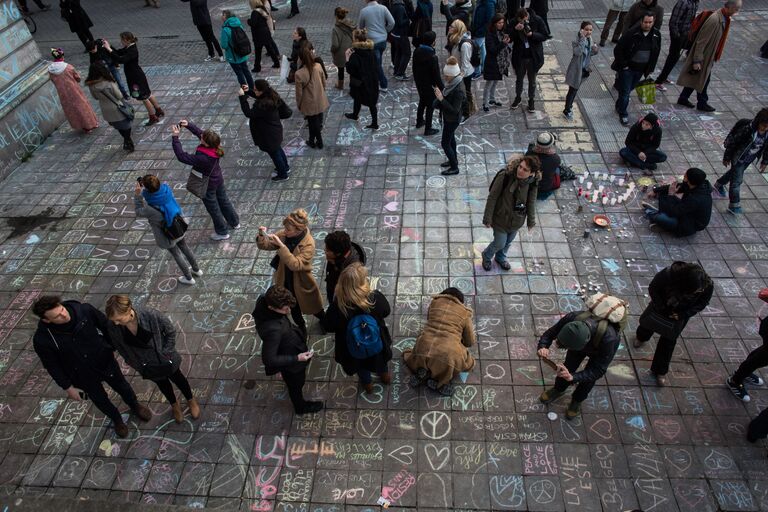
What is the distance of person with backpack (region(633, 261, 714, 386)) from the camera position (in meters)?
4.75

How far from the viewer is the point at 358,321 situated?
15.5 ft

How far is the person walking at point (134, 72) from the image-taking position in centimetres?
1006

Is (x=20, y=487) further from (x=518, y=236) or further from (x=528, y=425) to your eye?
(x=518, y=236)

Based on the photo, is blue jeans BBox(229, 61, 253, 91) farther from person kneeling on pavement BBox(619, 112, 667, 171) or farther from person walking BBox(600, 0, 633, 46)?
person walking BBox(600, 0, 633, 46)

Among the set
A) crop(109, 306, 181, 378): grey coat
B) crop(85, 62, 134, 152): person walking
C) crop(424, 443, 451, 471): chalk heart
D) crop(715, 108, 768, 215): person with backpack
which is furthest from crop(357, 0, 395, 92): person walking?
crop(424, 443, 451, 471): chalk heart

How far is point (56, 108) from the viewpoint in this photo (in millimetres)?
11297

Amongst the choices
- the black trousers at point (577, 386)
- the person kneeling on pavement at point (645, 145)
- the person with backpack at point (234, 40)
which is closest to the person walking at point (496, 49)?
the person kneeling on pavement at point (645, 145)

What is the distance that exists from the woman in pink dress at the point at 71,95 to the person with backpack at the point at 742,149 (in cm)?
1245

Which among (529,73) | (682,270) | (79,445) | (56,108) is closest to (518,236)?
(682,270)

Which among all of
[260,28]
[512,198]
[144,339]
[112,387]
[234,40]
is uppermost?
[234,40]

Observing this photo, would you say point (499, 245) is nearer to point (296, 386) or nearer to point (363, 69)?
point (296, 386)

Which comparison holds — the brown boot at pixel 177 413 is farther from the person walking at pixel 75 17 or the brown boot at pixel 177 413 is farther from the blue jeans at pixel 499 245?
the person walking at pixel 75 17

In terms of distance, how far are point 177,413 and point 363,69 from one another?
6.79 meters

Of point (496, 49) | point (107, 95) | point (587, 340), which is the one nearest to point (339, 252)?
point (587, 340)
